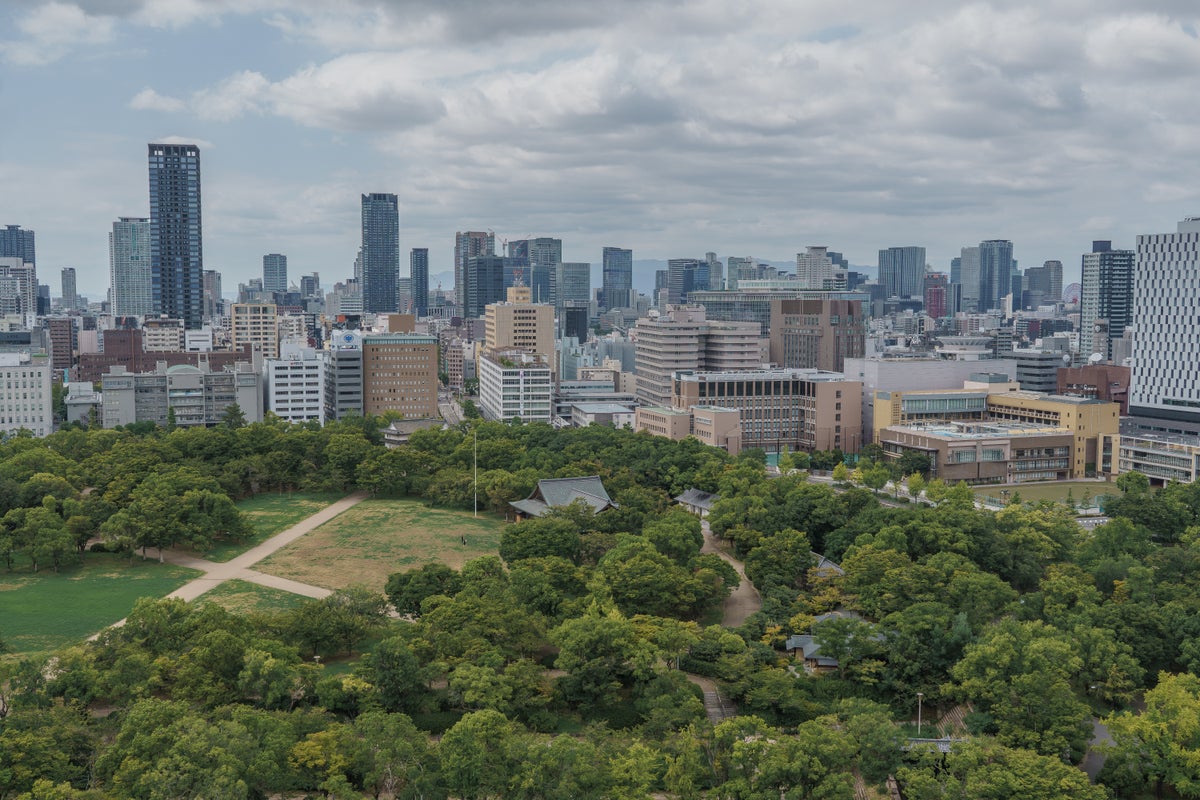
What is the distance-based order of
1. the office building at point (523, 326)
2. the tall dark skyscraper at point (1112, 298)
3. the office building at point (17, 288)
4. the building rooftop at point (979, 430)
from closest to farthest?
the building rooftop at point (979, 430)
the office building at point (523, 326)
the tall dark skyscraper at point (1112, 298)
the office building at point (17, 288)

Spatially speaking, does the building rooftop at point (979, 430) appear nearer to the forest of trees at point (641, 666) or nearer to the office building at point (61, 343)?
the forest of trees at point (641, 666)

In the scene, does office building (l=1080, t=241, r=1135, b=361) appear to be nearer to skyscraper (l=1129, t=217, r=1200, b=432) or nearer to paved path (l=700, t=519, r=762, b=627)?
skyscraper (l=1129, t=217, r=1200, b=432)

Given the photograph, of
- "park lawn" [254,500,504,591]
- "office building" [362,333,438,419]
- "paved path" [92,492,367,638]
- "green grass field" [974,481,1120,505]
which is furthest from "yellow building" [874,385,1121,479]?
"paved path" [92,492,367,638]

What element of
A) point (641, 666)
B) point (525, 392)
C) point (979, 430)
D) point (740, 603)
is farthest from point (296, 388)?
point (641, 666)

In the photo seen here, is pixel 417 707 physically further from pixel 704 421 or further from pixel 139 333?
pixel 139 333

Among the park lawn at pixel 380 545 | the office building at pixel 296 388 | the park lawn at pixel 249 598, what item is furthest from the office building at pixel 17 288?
the park lawn at pixel 249 598

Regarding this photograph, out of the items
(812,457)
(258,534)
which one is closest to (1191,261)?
(812,457)

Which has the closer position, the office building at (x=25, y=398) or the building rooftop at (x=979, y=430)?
the building rooftop at (x=979, y=430)
